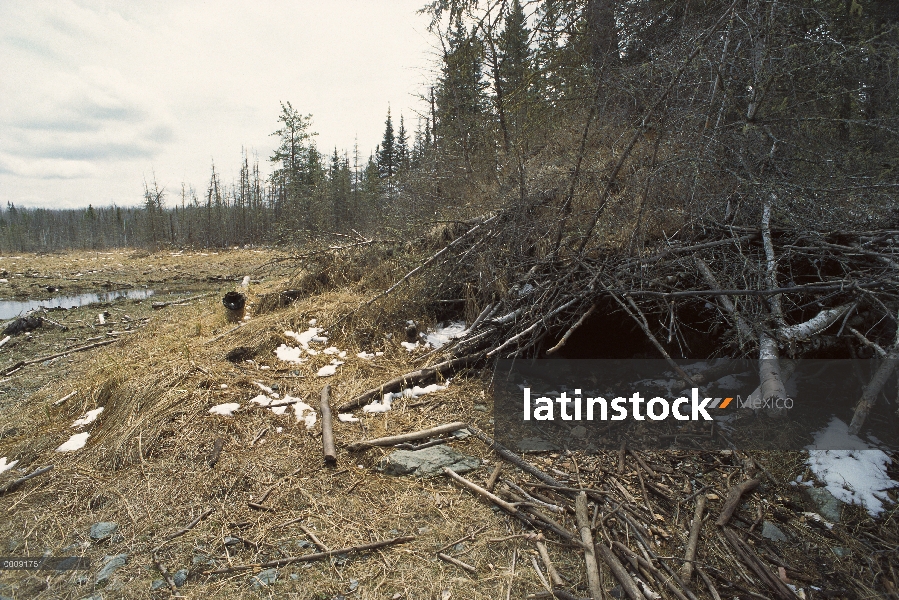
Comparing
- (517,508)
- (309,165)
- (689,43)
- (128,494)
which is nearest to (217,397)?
(128,494)

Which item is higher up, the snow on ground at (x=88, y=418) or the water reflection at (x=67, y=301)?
the water reflection at (x=67, y=301)

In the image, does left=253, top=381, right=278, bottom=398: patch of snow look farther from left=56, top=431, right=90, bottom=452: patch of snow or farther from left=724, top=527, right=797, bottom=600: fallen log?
left=724, top=527, right=797, bottom=600: fallen log

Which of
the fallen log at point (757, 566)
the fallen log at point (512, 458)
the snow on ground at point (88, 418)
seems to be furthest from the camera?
the snow on ground at point (88, 418)

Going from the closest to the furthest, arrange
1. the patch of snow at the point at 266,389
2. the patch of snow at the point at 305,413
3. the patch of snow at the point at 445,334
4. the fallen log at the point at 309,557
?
the fallen log at the point at 309,557 → the patch of snow at the point at 305,413 → the patch of snow at the point at 266,389 → the patch of snow at the point at 445,334

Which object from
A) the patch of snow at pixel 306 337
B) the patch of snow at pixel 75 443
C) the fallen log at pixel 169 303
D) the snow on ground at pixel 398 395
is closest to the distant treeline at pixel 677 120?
the snow on ground at pixel 398 395

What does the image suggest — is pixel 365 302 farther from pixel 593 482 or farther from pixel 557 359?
pixel 593 482

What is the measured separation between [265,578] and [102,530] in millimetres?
1342

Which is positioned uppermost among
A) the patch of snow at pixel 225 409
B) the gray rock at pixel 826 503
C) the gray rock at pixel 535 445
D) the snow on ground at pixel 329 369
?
the snow on ground at pixel 329 369

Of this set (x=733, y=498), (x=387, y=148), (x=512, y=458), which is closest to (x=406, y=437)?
(x=512, y=458)

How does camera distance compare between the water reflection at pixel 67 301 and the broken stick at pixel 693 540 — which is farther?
the water reflection at pixel 67 301

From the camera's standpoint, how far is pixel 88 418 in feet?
14.3

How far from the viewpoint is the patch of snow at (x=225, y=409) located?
4.08 metres

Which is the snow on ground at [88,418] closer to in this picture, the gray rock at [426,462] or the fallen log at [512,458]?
the gray rock at [426,462]

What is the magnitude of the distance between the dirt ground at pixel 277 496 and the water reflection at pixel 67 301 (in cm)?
980
